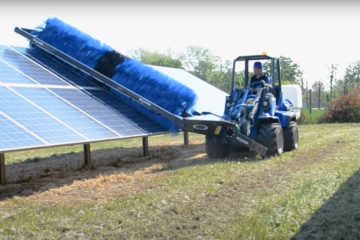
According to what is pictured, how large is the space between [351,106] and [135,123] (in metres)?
20.5

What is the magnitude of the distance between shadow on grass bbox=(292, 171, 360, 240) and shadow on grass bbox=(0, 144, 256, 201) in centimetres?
436

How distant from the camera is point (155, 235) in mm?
6238

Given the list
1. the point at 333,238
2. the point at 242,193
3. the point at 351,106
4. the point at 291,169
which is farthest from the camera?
the point at 351,106

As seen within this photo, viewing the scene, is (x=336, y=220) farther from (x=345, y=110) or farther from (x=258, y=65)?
(x=345, y=110)

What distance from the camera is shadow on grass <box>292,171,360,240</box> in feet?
19.8

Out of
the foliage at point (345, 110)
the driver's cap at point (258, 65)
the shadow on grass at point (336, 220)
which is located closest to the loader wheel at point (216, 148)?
the driver's cap at point (258, 65)

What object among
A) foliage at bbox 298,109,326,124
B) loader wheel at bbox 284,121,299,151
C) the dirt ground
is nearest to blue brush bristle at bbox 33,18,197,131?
the dirt ground

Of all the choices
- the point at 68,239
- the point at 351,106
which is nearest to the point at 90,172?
the point at 68,239

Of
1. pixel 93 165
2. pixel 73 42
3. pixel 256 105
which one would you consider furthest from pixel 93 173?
pixel 73 42

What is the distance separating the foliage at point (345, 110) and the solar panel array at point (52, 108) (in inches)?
764

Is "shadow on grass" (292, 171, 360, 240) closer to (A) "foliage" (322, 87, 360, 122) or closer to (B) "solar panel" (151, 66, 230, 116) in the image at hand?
(B) "solar panel" (151, 66, 230, 116)

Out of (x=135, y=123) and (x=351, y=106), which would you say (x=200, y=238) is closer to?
(x=135, y=123)

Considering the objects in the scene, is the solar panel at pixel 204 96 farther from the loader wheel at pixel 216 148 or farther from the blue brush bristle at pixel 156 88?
the loader wheel at pixel 216 148

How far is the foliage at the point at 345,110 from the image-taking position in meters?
29.2
